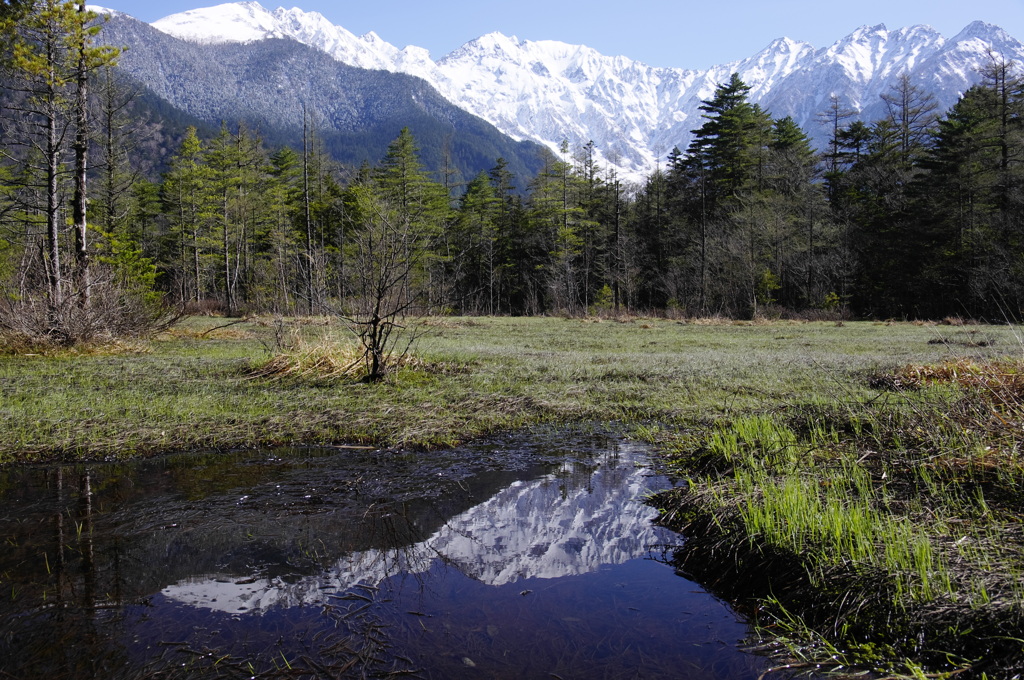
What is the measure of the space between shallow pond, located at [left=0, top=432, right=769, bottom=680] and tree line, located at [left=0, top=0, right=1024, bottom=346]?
1165cm

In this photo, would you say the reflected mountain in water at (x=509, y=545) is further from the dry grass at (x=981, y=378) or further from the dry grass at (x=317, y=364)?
the dry grass at (x=317, y=364)

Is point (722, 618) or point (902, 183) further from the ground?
point (902, 183)

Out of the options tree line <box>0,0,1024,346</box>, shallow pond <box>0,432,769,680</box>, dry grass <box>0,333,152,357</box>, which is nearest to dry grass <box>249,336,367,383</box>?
shallow pond <box>0,432,769,680</box>

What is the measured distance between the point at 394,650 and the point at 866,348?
13512 millimetres

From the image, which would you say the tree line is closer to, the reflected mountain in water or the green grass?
the green grass

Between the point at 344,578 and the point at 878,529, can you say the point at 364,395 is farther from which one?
the point at 878,529

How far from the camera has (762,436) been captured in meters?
4.43

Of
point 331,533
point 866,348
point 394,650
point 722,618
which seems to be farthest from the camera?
point 866,348

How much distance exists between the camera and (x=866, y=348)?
41.9 feet

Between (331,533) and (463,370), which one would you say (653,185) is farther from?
(331,533)

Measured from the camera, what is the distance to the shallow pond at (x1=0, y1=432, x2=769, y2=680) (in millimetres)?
2172

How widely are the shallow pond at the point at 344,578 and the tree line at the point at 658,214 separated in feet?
38.2

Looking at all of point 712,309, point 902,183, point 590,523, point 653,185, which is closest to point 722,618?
point 590,523

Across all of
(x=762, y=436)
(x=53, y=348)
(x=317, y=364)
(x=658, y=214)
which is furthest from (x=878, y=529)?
(x=658, y=214)
